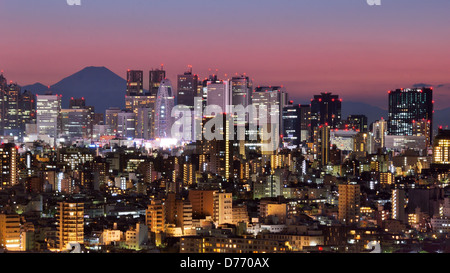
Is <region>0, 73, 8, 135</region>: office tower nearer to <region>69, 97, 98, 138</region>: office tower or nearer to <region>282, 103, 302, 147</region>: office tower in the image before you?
<region>69, 97, 98, 138</region>: office tower

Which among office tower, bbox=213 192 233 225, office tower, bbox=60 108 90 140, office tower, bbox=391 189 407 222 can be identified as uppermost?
office tower, bbox=60 108 90 140

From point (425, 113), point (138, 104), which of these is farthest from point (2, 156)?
point (138, 104)

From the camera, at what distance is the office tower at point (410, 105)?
1705 cm

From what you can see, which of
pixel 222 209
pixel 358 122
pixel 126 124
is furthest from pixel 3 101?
pixel 126 124

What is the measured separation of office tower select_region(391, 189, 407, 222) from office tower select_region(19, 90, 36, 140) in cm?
1153

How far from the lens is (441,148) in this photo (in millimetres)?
21984

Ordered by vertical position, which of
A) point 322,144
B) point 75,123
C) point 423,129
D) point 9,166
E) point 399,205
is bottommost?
point 399,205

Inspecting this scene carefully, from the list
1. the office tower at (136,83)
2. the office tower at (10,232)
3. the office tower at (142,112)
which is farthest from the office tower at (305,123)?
the office tower at (10,232)

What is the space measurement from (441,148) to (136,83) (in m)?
9.99

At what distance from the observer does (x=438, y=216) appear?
11.5 m

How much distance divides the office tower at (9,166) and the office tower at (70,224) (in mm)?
8010

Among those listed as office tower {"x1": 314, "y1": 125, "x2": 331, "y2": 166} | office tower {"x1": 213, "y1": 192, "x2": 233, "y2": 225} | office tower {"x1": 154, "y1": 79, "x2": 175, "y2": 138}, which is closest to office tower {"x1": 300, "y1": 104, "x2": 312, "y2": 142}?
office tower {"x1": 314, "y1": 125, "x2": 331, "y2": 166}

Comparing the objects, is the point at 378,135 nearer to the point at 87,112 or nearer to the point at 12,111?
the point at 12,111

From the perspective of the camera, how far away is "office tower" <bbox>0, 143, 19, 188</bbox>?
17.8 metres
